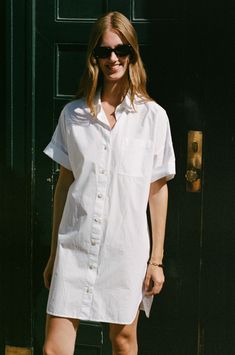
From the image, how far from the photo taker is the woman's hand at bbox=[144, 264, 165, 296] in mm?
2934

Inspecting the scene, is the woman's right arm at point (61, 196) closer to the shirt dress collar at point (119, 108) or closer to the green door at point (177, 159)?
the shirt dress collar at point (119, 108)

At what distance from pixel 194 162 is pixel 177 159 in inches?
3.6

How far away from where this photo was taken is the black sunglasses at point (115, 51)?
2801 millimetres

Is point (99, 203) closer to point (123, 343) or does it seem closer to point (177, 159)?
point (123, 343)

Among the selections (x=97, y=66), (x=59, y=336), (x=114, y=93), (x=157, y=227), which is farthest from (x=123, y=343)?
(x=97, y=66)

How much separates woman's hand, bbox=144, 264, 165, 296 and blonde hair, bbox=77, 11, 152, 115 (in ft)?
2.41

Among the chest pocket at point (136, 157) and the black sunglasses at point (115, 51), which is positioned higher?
the black sunglasses at point (115, 51)

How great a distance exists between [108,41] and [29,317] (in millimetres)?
1673

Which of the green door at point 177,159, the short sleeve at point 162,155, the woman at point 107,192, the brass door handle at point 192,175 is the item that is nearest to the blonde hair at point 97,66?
the woman at point 107,192

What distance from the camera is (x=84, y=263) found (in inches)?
112

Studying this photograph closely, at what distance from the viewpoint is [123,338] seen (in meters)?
2.94

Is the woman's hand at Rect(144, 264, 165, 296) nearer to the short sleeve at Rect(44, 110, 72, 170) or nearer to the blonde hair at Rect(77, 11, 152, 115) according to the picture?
the short sleeve at Rect(44, 110, 72, 170)

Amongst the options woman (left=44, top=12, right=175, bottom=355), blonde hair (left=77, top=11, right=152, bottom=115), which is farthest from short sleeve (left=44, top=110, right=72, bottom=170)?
blonde hair (left=77, top=11, right=152, bottom=115)

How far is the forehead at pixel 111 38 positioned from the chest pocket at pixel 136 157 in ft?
1.33
